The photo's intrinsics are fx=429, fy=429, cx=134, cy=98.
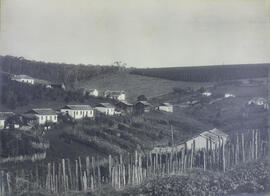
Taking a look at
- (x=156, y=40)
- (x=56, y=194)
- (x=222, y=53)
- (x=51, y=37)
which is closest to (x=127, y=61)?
(x=156, y=40)

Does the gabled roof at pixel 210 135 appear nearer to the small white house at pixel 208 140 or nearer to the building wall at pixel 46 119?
the small white house at pixel 208 140

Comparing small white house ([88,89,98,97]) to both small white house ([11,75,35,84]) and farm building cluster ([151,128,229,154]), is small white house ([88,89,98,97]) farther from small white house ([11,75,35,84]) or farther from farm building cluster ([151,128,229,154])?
farm building cluster ([151,128,229,154])

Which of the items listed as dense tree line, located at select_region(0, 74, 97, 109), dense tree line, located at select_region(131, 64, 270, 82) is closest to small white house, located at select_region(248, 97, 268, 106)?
dense tree line, located at select_region(131, 64, 270, 82)

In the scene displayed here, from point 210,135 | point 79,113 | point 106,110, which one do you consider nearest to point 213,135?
point 210,135

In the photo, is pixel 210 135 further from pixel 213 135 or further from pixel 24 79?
pixel 24 79

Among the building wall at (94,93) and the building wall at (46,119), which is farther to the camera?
the building wall at (94,93)

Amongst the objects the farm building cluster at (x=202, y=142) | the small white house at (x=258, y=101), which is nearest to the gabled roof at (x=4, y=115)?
the farm building cluster at (x=202, y=142)
